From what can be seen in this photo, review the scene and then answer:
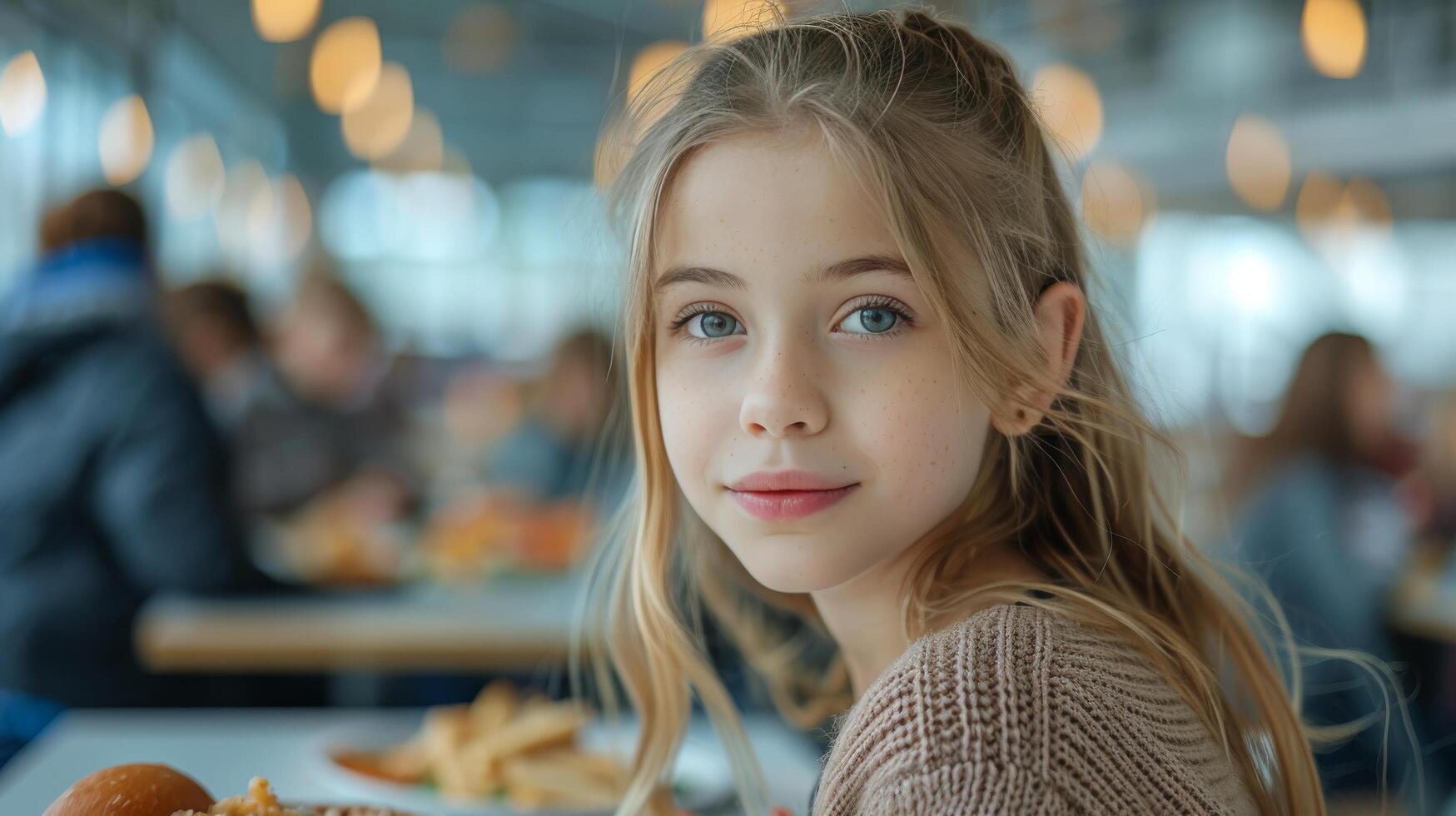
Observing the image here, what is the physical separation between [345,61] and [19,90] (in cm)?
105

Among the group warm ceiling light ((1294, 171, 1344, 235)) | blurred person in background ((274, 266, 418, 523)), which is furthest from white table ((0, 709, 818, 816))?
warm ceiling light ((1294, 171, 1344, 235))

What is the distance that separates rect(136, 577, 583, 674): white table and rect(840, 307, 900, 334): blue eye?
1.64 m

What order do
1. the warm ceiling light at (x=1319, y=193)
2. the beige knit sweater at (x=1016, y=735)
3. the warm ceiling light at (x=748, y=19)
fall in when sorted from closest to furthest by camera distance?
the beige knit sweater at (x=1016, y=735) < the warm ceiling light at (x=748, y=19) < the warm ceiling light at (x=1319, y=193)

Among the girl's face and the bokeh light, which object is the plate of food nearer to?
the girl's face

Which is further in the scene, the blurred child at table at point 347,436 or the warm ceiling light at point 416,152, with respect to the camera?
the warm ceiling light at point 416,152

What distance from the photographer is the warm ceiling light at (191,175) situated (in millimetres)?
7129

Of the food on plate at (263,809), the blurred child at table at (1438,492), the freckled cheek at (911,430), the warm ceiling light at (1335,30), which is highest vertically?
the warm ceiling light at (1335,30)

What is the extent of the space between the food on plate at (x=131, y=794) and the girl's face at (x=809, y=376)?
0.38 m

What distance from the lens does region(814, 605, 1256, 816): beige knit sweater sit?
1.99 ft

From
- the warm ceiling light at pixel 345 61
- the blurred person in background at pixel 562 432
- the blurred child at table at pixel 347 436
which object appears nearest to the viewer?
the blurred child at table at pixel 347 436

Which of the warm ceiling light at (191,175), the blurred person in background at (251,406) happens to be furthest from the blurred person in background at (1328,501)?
the warm ceiling light at (191,175)

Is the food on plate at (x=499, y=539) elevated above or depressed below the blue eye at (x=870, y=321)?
below

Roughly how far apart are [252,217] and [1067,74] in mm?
7262

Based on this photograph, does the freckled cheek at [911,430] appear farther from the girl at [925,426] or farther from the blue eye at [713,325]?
the blue eye at [713,325]
